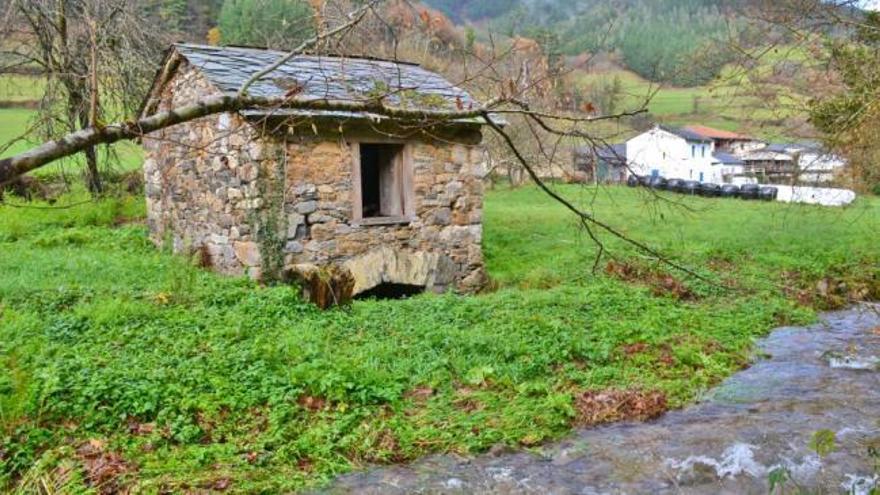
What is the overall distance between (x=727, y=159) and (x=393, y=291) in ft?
136

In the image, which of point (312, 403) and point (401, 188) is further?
point (401, 188)

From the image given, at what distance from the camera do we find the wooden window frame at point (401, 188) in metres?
9.16

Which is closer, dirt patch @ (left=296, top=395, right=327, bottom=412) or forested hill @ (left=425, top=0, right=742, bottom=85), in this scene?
dirt patch @ (left=296, top=395, right=327, bottom=412)

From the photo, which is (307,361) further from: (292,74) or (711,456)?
(292,74)

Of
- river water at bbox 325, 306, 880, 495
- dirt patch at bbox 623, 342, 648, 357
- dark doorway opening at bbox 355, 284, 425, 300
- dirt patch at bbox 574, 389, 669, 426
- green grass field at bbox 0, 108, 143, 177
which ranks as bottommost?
river water at bbox 325, 306, 880, 495

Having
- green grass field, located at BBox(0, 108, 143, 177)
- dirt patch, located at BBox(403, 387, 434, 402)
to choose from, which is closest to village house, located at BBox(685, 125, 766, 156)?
green grass field, located at BBox(0, 108, 143, 177)

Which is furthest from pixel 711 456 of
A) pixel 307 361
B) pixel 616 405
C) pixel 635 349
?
pixel 307 361

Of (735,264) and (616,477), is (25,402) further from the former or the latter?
(735,264)

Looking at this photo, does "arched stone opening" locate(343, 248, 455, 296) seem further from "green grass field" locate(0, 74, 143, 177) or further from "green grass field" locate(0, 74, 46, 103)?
"green grass field" locate(0, 74, 46, 103)

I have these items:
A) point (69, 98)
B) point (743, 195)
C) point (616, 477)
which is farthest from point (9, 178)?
point (743, 195)

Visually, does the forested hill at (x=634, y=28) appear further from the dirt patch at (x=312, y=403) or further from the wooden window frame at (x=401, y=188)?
the dirt patch at (x=312, y=403)

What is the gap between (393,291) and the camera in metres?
10.3

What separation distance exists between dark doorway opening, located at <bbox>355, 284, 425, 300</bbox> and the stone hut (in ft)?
0.22

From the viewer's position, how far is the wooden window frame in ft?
30.1
